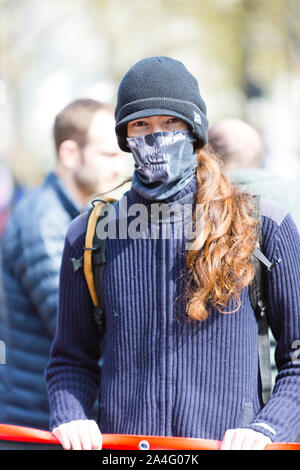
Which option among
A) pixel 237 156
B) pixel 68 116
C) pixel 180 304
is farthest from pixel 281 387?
pixel 68 116

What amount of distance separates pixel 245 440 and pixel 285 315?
0.38 m

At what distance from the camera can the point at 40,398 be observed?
337 centimetres

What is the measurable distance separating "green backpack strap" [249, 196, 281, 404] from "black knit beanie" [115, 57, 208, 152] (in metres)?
0.36

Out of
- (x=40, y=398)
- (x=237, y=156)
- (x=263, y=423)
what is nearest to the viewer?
(x=263, y=423)

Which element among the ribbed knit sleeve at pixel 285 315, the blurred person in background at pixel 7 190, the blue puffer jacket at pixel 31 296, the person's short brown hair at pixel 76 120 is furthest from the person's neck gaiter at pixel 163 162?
the blurred person in background at pixel 7 190

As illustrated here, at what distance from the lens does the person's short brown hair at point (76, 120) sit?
3424 millimetres

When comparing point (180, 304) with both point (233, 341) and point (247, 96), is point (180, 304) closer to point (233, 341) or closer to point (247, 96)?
point (233, 341)

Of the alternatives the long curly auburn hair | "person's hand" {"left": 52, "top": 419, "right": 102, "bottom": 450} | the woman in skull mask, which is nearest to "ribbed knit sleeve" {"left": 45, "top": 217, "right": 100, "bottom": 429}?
the woman in skull mask

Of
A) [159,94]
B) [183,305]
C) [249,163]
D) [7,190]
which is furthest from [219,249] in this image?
[7,190]

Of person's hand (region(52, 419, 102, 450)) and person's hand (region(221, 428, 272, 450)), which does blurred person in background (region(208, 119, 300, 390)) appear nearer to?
person's hand (region(221, 428, 272, 450))

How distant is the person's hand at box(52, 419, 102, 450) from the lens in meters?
2.02

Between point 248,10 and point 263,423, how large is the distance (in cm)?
256

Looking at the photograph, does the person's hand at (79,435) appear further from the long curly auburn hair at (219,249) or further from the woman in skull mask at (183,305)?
the long curly auburn hair at (219,249)

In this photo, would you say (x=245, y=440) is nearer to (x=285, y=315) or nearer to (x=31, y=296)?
(x=285, y=315)
